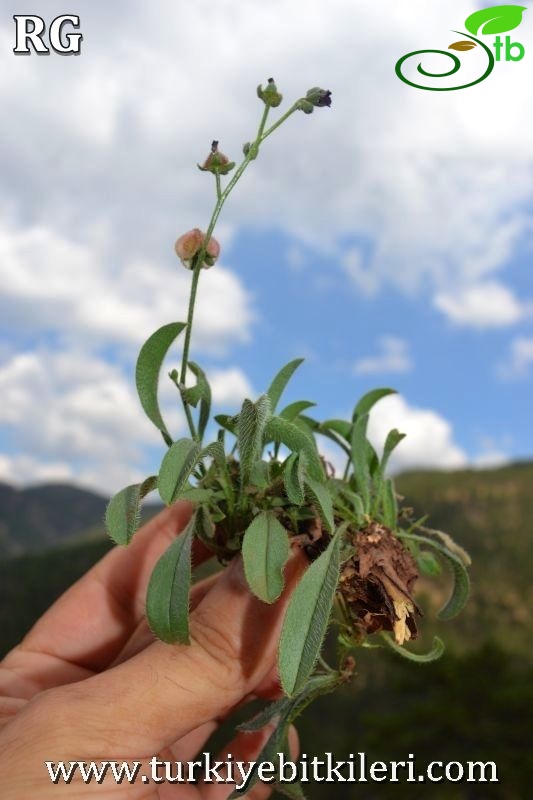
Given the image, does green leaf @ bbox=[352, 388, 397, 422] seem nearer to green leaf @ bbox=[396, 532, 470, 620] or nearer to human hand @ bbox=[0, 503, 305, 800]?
green leaf @ bbox=[396, 532, 470, 620]

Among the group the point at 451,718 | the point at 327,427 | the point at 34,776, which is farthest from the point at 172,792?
the point at 451,718

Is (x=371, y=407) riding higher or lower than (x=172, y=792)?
higher

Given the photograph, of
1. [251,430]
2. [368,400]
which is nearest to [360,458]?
[368,400]

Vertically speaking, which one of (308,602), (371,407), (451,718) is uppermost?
(371,407)

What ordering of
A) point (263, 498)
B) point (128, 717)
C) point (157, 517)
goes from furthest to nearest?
point (157, 517), point (263, 498), point (128, 717)

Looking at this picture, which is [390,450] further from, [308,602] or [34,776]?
[34,776]

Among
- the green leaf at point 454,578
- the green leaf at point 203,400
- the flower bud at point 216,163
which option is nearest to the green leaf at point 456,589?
→ the green leaf at point 454,578

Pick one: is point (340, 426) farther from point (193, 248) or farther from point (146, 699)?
point (146, 699)

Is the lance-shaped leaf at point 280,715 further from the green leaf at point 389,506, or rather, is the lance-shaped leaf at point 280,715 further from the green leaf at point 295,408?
the green leaf at point 295,408
